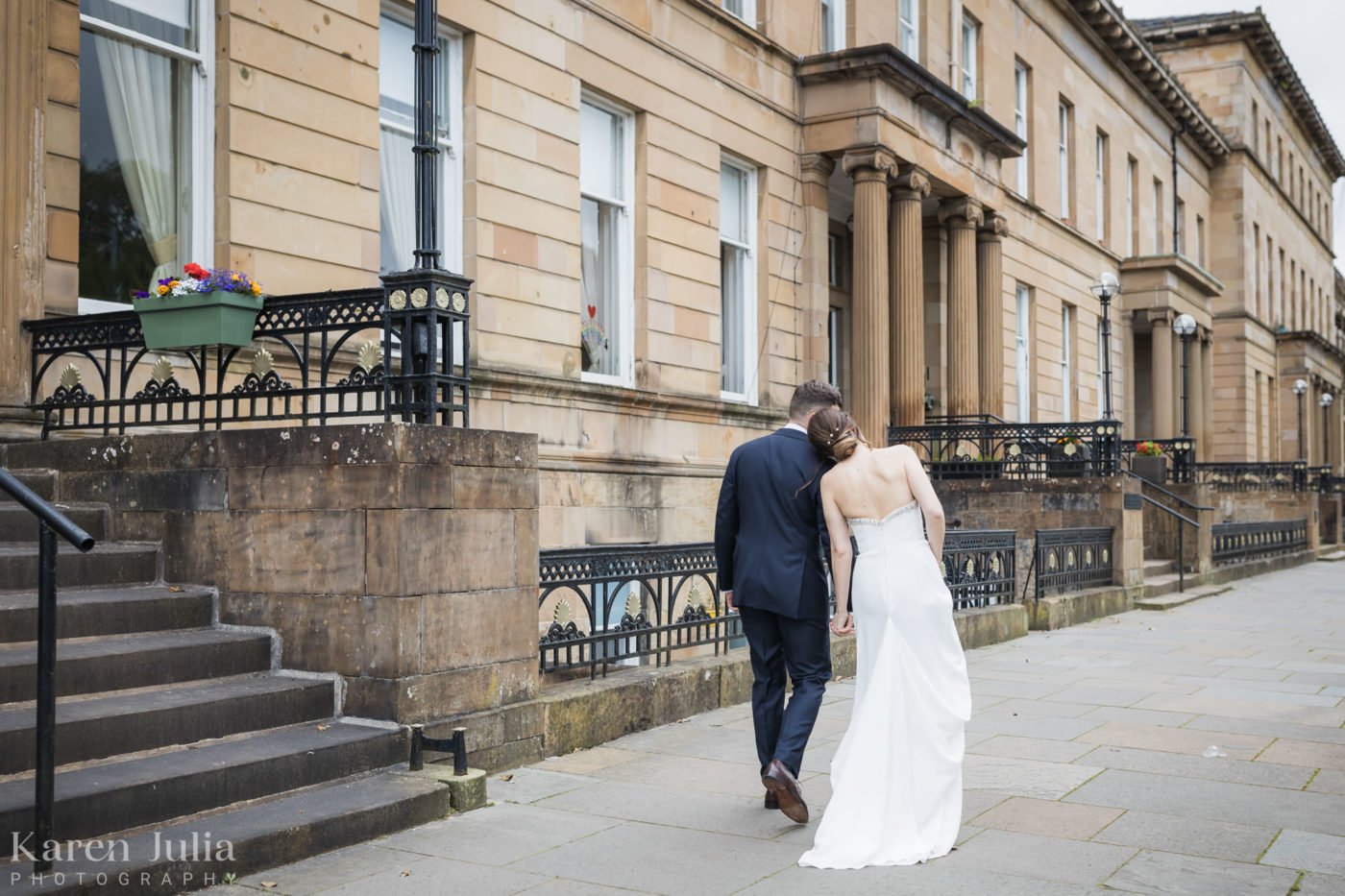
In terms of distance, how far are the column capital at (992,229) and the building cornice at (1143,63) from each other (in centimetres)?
904

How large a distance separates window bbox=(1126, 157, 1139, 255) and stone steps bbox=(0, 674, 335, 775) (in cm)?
3380

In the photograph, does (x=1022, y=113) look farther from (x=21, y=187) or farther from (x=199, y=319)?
(x=199, y=319)

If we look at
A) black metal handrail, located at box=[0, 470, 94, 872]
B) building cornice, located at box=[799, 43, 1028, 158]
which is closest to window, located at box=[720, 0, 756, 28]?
building cornice, located at box=[799, 43, 1028, 158]

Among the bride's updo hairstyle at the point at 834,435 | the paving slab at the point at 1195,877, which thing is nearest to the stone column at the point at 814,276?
the bride's updo hairstyle at the point at 834,435

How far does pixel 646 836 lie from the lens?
5.97 m

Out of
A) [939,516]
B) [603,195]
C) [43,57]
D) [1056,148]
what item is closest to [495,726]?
[939,516]

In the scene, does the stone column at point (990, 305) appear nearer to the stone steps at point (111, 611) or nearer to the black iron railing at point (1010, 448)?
the black iron railing at point (1010, 448)

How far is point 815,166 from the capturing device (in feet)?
66.4

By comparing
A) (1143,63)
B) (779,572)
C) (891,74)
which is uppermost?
(1143,63)

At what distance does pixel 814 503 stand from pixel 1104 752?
115 inches

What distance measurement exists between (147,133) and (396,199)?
3.03 meters

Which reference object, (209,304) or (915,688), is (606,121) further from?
(915,688)

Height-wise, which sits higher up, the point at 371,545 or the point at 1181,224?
the point at 1181,224

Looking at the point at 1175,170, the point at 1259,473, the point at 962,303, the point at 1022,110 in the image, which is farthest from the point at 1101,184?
the point at 962,303
